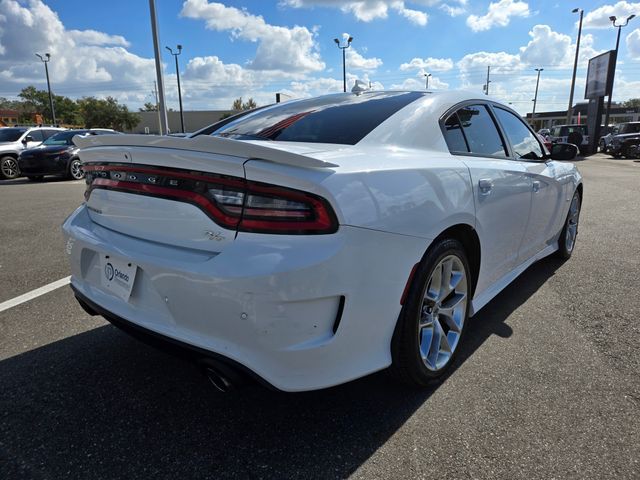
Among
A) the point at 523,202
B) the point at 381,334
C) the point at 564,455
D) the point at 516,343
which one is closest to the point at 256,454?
the point at 381,334

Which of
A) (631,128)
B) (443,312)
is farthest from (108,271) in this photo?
(631,128)

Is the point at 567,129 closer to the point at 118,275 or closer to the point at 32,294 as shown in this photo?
the point at 32,294

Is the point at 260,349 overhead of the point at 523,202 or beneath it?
beneath

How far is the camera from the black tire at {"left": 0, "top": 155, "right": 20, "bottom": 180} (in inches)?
544

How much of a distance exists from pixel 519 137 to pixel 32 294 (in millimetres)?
4094

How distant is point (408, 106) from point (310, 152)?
34.9 inches

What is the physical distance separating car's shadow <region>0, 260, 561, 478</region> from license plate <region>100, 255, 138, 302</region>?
1.97 feet

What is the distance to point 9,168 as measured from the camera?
45.9ft

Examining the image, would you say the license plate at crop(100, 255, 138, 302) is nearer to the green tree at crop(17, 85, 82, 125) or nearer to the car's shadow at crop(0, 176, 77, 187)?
the car's shadow at crop(0, 176, 77, 187)

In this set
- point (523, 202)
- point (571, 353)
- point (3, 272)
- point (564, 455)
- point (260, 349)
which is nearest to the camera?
point (260, 349)

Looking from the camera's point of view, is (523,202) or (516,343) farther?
(523,202)

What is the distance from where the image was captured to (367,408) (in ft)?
7.27

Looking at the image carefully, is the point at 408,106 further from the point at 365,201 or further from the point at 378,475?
the point at 378,475

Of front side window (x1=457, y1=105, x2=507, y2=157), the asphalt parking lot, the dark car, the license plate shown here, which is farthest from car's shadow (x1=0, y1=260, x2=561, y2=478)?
the dark car
